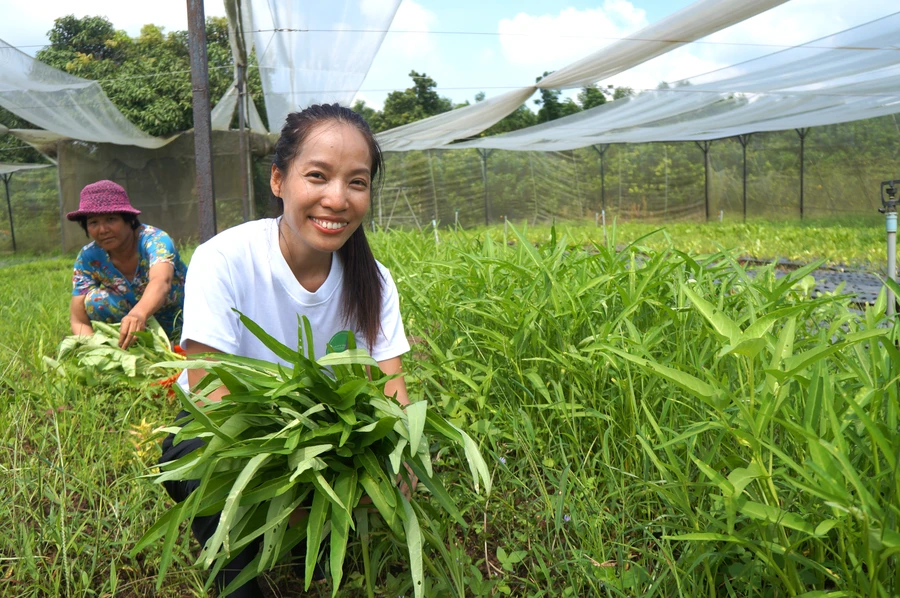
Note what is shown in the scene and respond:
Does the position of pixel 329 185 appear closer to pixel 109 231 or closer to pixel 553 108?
pixel 109 231

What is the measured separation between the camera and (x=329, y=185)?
4.41 feet

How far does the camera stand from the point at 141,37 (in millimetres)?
20906

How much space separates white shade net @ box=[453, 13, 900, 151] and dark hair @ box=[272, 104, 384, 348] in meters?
4.84

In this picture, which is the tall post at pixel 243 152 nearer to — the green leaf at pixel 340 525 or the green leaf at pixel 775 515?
the green leaf at pixel 340 525

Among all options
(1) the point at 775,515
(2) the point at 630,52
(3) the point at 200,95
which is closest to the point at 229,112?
(2) the point at 630,52

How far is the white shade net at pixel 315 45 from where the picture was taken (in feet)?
14.4

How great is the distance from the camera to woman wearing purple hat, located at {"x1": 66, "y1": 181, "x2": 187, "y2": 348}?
245 cm

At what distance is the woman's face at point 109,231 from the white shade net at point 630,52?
343 centimetres

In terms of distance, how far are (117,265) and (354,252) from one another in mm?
1566

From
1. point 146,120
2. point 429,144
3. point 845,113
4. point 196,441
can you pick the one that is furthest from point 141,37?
point 196,441

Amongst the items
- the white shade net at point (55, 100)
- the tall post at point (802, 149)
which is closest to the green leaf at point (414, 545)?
the white shade net at point (55, 100)

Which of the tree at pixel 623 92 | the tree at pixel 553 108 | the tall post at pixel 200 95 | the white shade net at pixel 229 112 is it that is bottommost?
the tall post at pixel 200 95

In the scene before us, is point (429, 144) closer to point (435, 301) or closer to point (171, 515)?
point (435, 301)

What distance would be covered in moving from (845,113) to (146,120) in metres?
12.5
